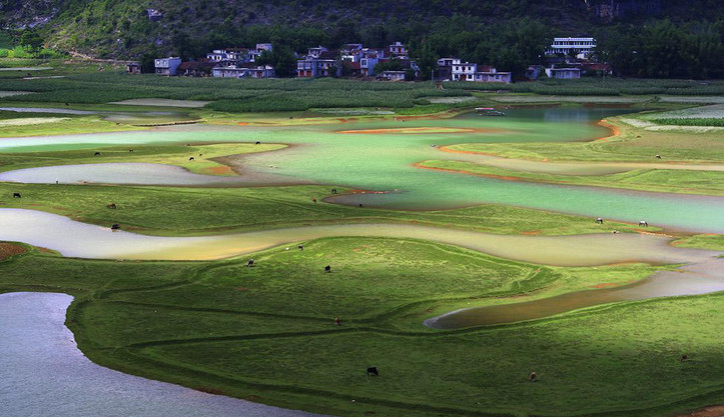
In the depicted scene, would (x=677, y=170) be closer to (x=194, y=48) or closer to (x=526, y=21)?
(x=526, y=21)

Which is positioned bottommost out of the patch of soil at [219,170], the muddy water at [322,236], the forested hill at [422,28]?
the muddy water at [322,236]

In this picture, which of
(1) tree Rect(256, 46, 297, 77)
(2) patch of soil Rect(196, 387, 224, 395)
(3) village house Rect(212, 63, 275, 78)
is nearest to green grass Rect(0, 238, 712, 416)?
(2) patch of soil Rect(196, 387, 224, 395)

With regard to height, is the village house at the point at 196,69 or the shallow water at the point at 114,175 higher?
the village house at the point at 196,69

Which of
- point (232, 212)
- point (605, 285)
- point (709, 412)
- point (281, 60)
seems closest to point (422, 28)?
point (281, 60)

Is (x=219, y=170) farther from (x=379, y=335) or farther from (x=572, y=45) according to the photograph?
(x=572, y=45)

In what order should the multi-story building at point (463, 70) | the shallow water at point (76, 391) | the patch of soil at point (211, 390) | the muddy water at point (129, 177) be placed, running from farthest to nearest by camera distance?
A: the multi-story building at point (463, 70) → the muddy water at point (129, 177) → the patch of soil at point (211, 390) → the shallow water at point (76, 391)

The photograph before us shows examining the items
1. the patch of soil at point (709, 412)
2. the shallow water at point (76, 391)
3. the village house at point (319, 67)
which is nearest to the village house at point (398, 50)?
the village house at point (319, 67)

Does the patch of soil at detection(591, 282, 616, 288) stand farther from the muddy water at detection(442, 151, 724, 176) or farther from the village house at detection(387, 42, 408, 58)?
the village house at detection(387, 42, 408, 58)

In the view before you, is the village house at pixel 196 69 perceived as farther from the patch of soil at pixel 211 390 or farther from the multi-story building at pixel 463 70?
the patch of soil at pixel 211 390
